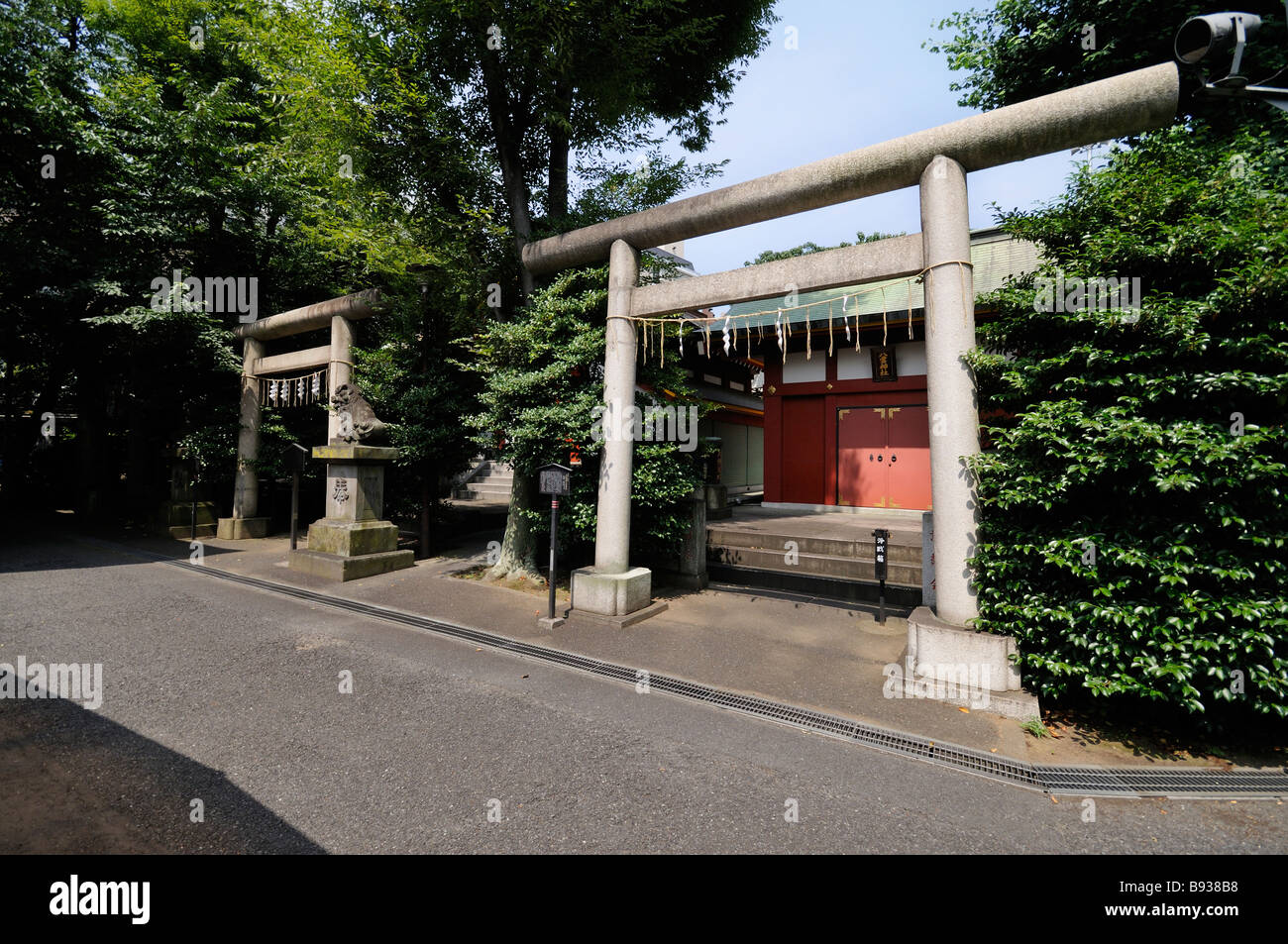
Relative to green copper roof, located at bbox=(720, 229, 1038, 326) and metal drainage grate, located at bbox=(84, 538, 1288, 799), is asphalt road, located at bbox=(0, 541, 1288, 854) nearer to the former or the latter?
metal drainage grate, located at bbox=(84, 538, 1288, 799)

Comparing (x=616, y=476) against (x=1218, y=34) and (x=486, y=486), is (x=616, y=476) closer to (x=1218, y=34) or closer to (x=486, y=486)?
(x=1218, y=34)

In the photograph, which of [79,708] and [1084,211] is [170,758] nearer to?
[79,708]

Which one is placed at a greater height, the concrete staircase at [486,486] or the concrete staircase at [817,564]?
the concrete staircase at [486,486]

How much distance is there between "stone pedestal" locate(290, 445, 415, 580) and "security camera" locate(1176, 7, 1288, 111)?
36.5ft

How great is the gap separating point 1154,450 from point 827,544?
5.18 meters

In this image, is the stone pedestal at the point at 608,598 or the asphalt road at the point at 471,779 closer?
the asphalt road at the point at 471,779

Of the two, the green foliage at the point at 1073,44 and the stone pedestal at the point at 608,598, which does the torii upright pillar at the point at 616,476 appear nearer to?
the stone pedestal at the point at 608,598

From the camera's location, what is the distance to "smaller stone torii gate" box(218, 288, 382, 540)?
10.7m

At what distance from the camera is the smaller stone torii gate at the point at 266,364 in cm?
1073

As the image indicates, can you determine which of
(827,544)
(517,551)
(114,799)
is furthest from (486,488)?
(114,799)

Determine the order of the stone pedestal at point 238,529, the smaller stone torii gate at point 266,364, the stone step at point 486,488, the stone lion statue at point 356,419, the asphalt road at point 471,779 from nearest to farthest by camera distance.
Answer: the asphalt road at point 471,779 → the stone lion statue at point 356,419 → the smaller stone torii gate at point 266,364 → the stone pedestal at point 238,529 → the stone step at point 486,488

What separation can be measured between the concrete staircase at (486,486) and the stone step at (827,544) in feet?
41.8

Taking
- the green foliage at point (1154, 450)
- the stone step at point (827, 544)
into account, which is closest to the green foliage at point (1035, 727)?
the green foliage at point (1154, 450)

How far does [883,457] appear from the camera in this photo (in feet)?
42.4
